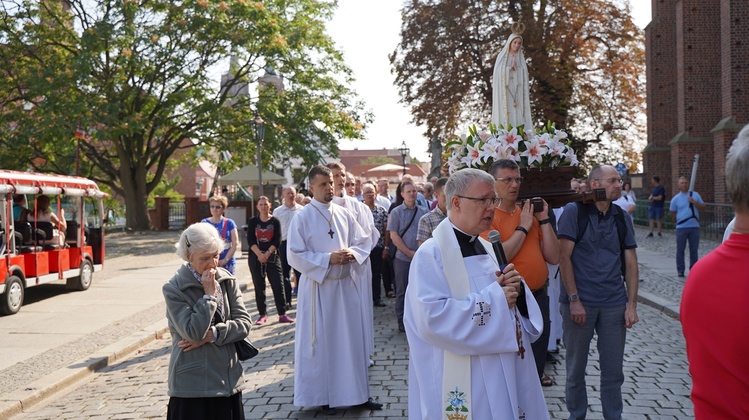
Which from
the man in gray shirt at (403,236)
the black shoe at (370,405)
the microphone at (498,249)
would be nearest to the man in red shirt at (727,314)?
the microphone at (498,249)

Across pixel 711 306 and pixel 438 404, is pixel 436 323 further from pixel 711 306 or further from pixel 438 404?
pixel 711 306

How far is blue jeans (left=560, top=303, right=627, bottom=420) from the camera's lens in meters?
5.29

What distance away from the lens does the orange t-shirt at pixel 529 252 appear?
5.27 m

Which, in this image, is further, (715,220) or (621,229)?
(715,220)

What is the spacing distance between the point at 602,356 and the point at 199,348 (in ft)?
9.30

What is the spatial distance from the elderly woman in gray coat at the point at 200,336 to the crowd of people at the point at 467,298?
0.04 feet

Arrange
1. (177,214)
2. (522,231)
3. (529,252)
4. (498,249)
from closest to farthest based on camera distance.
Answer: (498,249) < (522,231) < (529,252) < (177,214)

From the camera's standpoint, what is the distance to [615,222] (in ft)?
17.8

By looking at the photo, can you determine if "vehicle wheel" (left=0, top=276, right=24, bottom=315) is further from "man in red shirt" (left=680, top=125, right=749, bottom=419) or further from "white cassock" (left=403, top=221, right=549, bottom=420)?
"man in red shirt" (left=680, top=125, right=749, bottom=419)

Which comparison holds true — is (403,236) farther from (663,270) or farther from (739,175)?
(663,270)

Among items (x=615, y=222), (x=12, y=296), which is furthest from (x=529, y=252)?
(x=12, y=296)

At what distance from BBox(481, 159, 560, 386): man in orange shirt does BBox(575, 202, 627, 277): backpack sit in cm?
23

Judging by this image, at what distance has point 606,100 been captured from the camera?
33.1 metres

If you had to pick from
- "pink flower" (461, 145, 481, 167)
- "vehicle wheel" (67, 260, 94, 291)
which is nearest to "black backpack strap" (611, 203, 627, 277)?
"pink flower" (461, 145, 481, 167)
